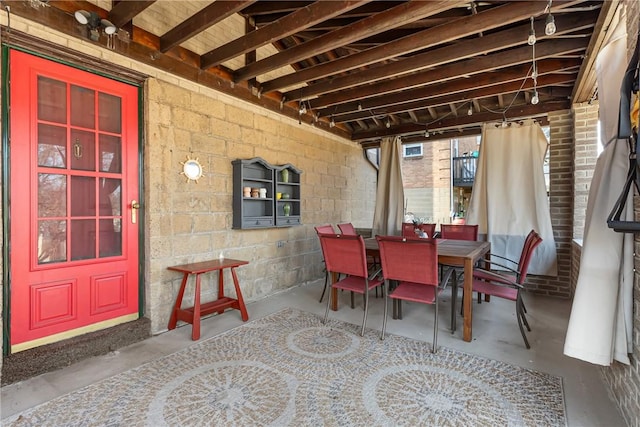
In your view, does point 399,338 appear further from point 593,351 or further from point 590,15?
point 590,15

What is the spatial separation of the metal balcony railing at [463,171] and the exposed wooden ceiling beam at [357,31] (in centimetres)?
805

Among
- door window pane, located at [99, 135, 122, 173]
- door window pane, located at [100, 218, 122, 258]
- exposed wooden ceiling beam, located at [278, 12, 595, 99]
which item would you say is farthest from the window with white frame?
door window pane, located at [100, 218, 122, 258]

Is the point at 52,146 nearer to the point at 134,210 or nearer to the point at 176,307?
the point at 134,210

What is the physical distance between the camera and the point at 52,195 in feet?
7.42

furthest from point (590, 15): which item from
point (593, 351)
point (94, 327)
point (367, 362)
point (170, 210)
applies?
point (94, 327)

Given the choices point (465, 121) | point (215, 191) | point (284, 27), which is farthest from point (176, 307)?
point (465, 121)

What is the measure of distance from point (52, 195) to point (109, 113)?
2.66 feet

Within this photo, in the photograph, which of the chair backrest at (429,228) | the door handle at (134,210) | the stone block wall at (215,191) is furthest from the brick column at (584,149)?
the door handle at (134,210)

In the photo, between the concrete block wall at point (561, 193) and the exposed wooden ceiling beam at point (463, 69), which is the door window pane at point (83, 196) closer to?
the exposed wooden ceiling beam at point (463, 69)

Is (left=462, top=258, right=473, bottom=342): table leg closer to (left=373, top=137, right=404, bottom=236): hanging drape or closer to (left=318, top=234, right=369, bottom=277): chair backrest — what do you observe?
(left=318, top=234, right=369, bottom=277): chair backrest

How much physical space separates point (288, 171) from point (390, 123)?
2.17 metres

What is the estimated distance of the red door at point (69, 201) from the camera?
2.11 meters

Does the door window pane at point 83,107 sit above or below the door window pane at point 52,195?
above

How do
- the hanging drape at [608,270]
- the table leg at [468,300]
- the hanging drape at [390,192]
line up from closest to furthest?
the hanging drape at [608,270]
the table leg at [468,300]
the hanging drape at [390,192]
